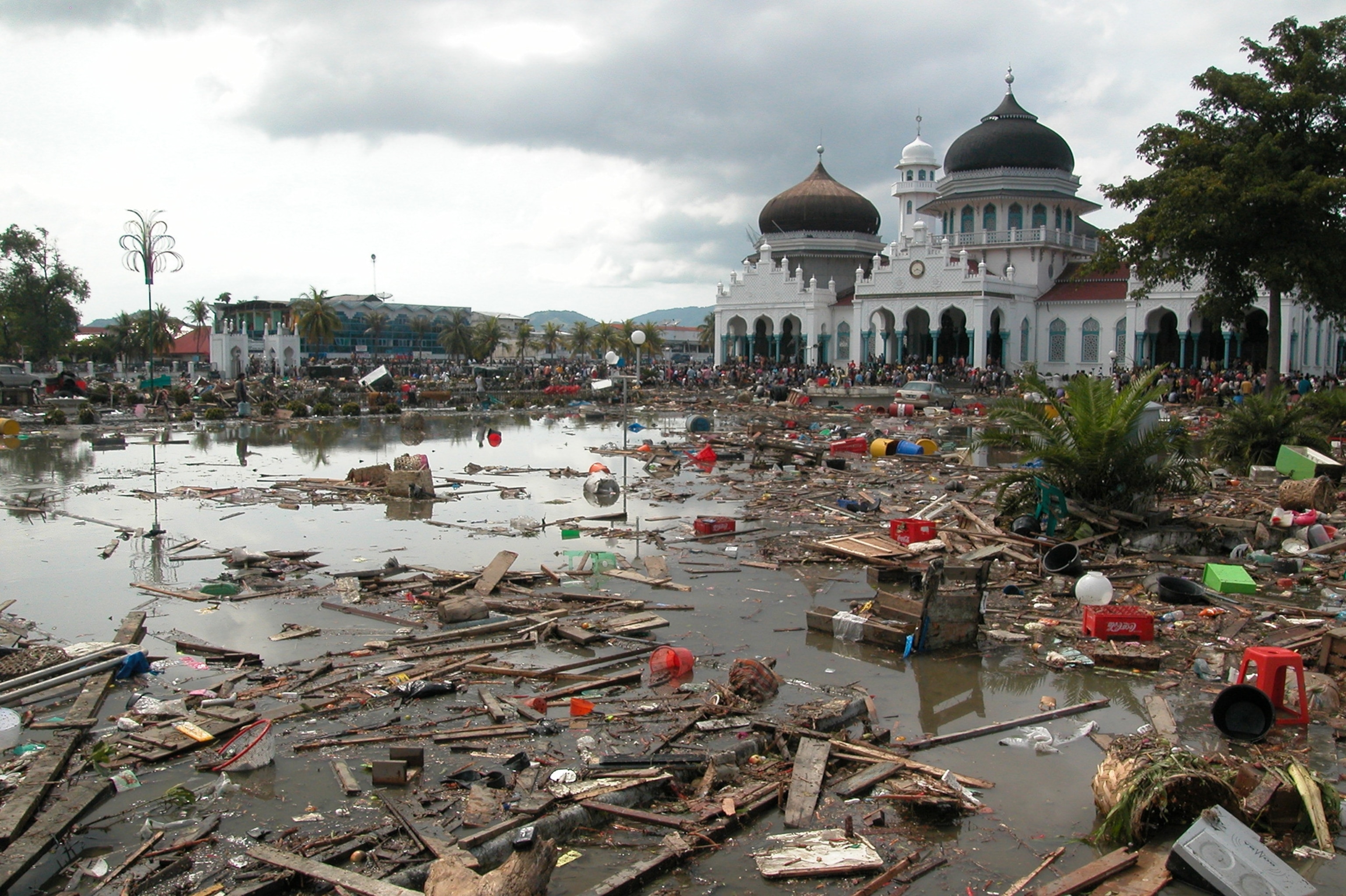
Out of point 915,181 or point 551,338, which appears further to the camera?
point 551,338

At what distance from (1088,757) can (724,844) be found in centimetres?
269

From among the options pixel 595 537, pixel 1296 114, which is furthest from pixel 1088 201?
pixel 595 537

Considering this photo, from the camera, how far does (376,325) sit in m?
88.0

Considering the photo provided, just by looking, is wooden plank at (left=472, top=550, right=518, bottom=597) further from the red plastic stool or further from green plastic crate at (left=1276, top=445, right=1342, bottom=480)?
green plastic crate at (left=1276, top=445, right=1342, bottom=480)

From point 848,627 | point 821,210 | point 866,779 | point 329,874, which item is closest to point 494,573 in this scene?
point 848,627

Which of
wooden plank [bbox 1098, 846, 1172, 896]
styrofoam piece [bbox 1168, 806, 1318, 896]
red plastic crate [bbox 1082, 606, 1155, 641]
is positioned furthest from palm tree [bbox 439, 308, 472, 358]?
styrofoam piece [bbox 1168, 806, 1318, 896]

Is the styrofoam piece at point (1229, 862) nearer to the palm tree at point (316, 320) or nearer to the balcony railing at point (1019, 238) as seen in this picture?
the balcony railing at point (1019, 238)

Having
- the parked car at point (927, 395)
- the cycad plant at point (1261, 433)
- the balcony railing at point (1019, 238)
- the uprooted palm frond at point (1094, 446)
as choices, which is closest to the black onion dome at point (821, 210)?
the balcony railing at point (1019, 238)

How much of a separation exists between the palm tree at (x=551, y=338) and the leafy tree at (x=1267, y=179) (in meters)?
74.0

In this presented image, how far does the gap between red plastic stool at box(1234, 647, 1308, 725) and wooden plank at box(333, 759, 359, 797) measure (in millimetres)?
5856

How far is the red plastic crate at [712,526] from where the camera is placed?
13.6m

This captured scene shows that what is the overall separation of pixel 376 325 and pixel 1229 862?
89722mm

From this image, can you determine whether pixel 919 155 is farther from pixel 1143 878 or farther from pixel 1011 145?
pixel 1143 878

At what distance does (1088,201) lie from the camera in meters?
55.3
